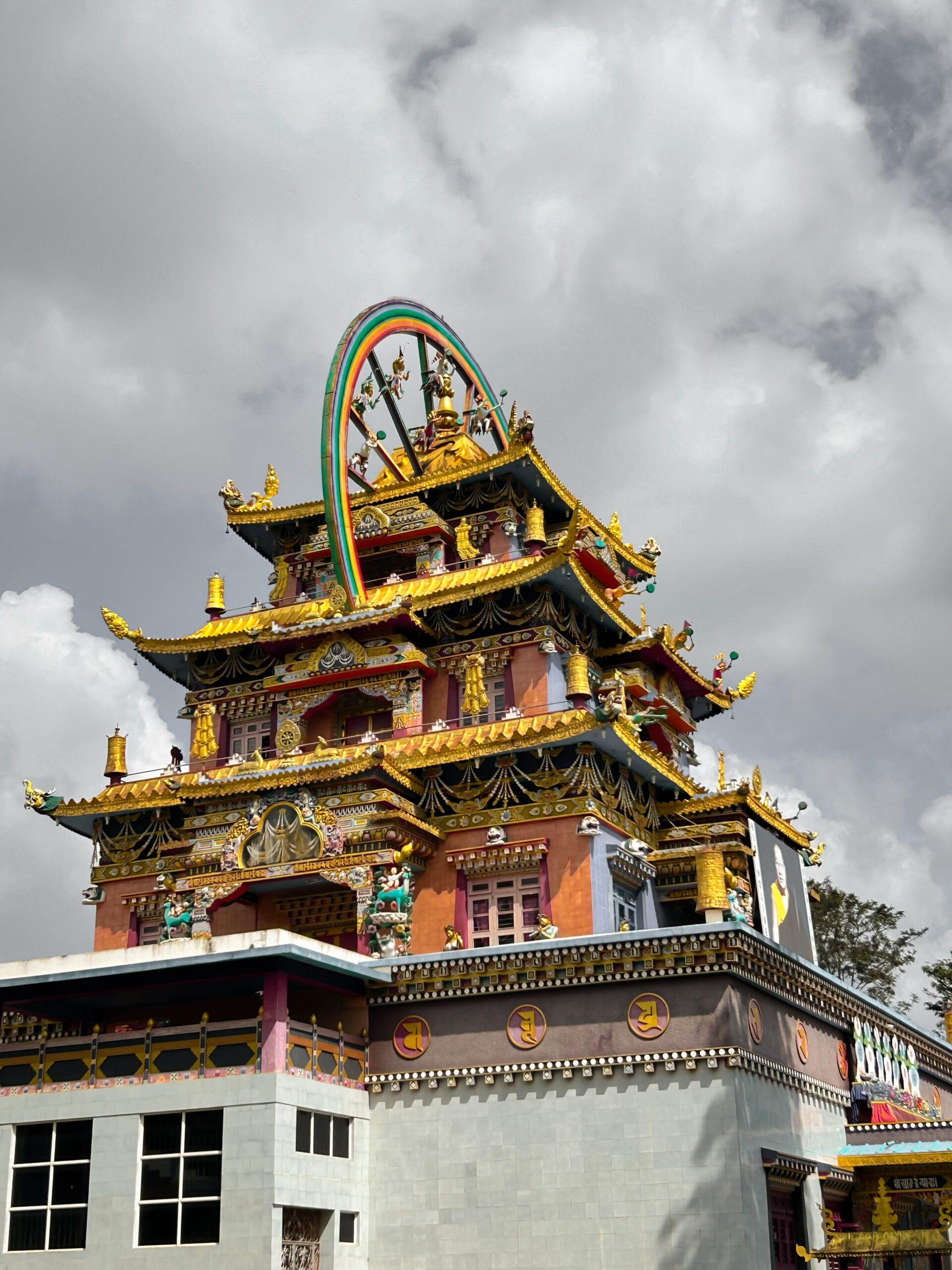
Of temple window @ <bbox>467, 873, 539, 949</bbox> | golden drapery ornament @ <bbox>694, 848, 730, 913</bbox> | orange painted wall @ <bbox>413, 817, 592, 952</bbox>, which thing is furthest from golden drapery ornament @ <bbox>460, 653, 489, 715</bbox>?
golden drapery ornament @ <bbox>694, 848, 730, 913</bbox>

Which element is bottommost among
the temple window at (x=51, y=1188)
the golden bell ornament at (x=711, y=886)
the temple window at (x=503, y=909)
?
the temple window at (x=51, y=1188)

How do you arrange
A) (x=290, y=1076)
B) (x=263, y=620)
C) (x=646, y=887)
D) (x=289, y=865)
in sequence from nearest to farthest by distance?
(x=290, y=1076)
(x=289, y=865)
(x=646, y=887)
(x=263, y=620)

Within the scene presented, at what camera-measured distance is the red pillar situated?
2464 cm

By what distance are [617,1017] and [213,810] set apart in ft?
42.3

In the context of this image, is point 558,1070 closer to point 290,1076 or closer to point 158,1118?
point 290,1076

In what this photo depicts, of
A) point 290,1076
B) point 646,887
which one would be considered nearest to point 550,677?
point 646,887

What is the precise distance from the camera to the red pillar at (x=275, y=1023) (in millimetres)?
24641

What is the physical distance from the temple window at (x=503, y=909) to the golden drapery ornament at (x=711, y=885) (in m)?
5.16

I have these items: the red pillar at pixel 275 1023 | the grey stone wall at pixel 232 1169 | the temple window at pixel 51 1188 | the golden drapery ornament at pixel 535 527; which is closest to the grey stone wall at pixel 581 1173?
the grey stone wall at pixel 232 1169

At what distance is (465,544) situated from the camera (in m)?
39.4

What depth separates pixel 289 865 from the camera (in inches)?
1267

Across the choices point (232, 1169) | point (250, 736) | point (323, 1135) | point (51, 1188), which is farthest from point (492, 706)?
point (51, 1188)

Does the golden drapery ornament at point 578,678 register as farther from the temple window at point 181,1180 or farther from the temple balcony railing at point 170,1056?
the temple window at point 181,1180

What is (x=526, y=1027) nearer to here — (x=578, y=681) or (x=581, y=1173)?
(x=581, y=1173)
